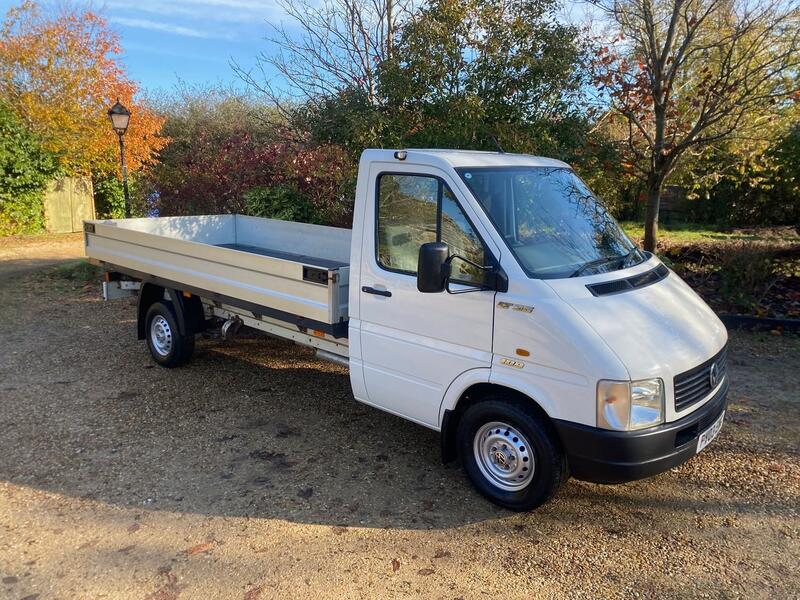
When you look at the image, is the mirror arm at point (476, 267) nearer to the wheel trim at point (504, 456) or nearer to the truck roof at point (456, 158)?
the truck roof at point (456, 158)

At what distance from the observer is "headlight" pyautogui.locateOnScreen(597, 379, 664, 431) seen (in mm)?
3299

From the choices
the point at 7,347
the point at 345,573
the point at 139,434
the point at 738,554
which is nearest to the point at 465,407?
the point at 345,573

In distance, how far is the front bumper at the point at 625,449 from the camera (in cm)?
335

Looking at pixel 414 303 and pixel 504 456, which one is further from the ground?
pixel 414 303

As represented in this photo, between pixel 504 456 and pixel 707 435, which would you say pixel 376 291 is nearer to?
pixel 504 456

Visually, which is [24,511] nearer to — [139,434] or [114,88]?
[139,434]

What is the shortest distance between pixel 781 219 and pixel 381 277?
16769 millimetres

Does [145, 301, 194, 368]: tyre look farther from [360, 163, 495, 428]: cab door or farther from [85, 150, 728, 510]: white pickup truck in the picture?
[360, 163, 495, 428]: cab door

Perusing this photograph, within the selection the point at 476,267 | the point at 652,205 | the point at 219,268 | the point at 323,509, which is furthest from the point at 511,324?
the point at 652,205

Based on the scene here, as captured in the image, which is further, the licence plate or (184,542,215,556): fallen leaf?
the licence plate

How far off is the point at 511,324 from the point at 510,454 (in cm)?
87

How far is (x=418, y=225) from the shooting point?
412cm

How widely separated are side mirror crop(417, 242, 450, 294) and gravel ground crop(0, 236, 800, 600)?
151 cm

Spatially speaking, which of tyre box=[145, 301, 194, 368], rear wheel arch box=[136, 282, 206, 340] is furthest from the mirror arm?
tyre box=[145, 301, 194, 368]
